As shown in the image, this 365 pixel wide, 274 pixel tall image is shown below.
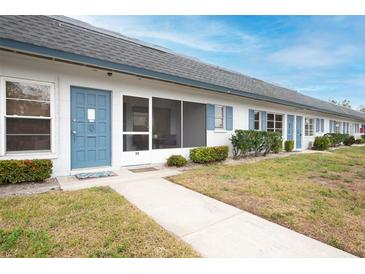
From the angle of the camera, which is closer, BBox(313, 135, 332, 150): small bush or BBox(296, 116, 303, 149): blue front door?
BBox(296, 116, 303, 149): blue front door

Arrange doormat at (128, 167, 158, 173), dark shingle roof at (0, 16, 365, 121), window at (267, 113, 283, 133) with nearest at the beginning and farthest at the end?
dark shingle roof at (0, 16, 365, 121) < doormat at (128, 167, 158, 173) < window at (267, 113, 283, 133)

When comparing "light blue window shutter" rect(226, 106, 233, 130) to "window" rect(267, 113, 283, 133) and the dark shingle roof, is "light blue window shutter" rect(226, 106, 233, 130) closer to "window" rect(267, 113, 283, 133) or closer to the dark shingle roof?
the dark shingle roof

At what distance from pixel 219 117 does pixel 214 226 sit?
7126 mm

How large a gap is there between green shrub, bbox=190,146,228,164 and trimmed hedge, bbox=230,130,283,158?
1.16 metres

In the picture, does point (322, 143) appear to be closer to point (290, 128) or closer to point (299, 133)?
point (299, 133)

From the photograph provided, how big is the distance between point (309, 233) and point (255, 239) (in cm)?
81

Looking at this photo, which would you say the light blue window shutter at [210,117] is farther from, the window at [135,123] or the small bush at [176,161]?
the window at [135,123]

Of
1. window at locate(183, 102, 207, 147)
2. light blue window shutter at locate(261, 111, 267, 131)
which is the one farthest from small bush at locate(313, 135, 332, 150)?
window at locate(183, 102, 207, 147)

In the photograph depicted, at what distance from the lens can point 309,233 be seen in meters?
2.66

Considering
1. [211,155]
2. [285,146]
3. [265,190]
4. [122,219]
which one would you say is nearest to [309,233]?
[265,190]

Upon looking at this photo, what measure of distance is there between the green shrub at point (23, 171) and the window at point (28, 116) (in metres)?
0.76

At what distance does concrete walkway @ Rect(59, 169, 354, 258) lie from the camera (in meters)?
2.25

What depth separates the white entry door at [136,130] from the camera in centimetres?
662

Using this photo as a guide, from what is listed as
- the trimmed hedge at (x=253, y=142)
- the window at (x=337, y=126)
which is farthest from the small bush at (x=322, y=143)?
the window at (x=337, y=126)
